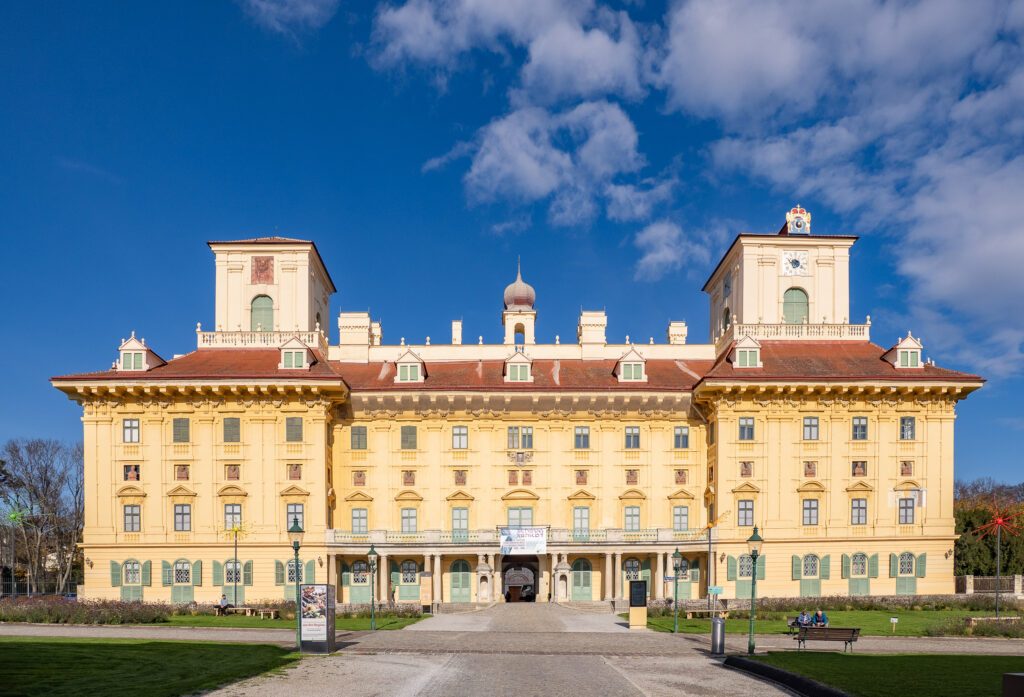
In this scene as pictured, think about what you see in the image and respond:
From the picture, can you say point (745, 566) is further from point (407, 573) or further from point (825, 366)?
point (407, 573)

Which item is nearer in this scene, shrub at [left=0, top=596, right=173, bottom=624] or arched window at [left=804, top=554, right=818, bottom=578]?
shrub at [left=0, top=596, right=173, bottom=624]

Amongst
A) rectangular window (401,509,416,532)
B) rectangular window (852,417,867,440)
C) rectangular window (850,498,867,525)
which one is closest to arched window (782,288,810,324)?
rectangular window (852,417,867,440)

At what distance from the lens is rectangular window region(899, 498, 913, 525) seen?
169ft

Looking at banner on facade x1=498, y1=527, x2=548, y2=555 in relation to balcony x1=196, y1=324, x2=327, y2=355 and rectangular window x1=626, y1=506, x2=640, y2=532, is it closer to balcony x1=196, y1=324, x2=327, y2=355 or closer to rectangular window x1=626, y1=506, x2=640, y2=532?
rectangular window x1=626, y1=506, x2=640, y2=532

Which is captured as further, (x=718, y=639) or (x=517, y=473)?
(x=517, y=473)

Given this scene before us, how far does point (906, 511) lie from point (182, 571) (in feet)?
142

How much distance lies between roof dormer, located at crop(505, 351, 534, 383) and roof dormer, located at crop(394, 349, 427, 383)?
5469 mm

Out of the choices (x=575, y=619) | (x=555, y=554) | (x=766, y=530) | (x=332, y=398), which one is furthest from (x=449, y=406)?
(x=766, y=530)

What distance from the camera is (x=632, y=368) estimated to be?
54.5 meters

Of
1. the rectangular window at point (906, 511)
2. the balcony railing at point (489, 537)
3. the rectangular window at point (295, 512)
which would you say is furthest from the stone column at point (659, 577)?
the rectangular window at point (295, 512)

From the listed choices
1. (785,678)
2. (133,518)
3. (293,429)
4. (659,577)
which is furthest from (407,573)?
(785,678)

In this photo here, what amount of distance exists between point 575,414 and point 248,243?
82.7 ft

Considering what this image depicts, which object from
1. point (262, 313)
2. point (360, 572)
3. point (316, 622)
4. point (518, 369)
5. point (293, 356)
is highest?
point (262, 313)

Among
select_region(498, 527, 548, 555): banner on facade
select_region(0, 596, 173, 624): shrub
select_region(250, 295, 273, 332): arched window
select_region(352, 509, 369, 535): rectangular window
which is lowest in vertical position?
select_region(0, 596, 173, 624): shrub
